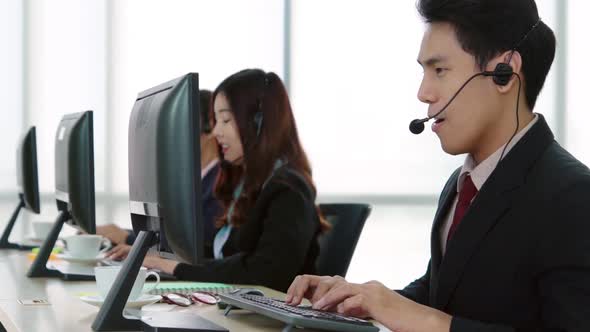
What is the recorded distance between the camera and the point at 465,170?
5.14 ft

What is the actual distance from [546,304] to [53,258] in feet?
5.89

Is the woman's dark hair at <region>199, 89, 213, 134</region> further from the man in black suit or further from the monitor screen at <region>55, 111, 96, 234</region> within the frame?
the man in black suit

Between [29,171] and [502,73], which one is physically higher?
[502,73]

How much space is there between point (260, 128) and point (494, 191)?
131 cm

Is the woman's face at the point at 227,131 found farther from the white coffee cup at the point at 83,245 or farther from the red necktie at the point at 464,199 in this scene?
the red necktie at the point at 464,199

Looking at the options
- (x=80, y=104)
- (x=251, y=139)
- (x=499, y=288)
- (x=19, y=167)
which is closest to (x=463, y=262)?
(x=499, y=288)

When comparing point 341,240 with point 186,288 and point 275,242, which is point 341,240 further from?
point 186,288

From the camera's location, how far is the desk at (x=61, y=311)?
146 cm

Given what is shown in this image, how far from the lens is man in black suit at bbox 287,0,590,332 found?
1.29 m

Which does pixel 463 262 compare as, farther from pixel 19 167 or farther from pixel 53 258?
pixel 19 167

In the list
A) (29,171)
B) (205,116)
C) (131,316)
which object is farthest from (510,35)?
(29,171)

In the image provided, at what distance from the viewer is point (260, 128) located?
2.62 metres

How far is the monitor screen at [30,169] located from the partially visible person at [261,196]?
733mm

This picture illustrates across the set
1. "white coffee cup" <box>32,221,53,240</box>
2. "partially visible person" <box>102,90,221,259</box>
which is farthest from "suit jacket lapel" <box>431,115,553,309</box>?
"white coffee cup" <box>32,221,53,240</box>
